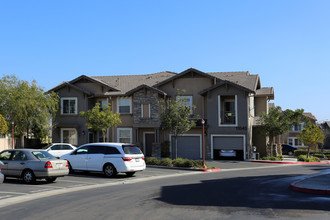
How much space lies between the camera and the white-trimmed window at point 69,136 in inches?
1346

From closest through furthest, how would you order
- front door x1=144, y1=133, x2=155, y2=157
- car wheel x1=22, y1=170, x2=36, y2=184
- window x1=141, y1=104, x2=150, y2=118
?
car wheel x1=22, y1=170, x2=36, y2=184
window x1=141, y1=104, x2=150, y2=118
front door x1=144, y1=133, x2=155, y2=157

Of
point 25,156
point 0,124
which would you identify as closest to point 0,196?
point 25,156

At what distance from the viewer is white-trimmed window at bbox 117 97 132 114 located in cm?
3363

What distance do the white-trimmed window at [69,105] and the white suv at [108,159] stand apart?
1494cm

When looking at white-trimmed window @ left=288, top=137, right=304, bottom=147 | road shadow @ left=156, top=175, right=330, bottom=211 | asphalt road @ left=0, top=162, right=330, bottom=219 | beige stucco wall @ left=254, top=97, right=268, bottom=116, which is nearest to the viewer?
asphalt road @ left=0, top=162, right=330, bottom=219

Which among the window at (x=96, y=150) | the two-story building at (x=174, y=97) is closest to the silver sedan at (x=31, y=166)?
the window at (x=96, y=150)

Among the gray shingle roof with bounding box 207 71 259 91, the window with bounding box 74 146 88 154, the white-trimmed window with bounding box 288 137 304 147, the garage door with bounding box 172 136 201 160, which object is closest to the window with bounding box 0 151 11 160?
the window with bounding box 74 146 88 154

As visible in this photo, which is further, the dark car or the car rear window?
the dark car

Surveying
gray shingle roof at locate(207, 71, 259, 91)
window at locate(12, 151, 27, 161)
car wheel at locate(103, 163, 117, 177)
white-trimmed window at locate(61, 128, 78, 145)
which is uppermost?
gray shingle roof at locate(207, 71, 259, 91)

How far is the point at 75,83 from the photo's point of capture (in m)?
34.8

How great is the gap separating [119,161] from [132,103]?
1558 centimetres

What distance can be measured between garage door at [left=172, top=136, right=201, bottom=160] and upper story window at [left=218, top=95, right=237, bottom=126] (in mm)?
2820

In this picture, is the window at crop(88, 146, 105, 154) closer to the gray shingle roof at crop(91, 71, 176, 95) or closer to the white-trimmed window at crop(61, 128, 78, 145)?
the gray shingle roof at crop(91, 71, 176, 95)

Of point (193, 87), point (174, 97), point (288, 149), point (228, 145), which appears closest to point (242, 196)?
point (228, 145)
